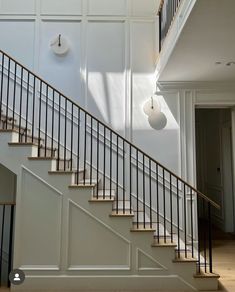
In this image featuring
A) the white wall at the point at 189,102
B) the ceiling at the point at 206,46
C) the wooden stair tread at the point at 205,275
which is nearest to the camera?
the ceiling at the point at 206,46

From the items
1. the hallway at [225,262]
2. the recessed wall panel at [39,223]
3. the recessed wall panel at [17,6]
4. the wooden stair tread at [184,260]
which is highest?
the recessed wall panel at [17,6]

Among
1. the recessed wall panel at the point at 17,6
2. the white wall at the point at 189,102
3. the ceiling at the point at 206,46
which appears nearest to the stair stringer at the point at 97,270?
the white wall at the point at 189,102

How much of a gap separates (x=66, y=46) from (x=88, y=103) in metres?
1.13

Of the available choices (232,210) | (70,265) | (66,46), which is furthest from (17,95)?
(232,210)

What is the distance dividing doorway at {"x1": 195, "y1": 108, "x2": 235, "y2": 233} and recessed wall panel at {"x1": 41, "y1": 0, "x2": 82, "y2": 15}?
3.67m

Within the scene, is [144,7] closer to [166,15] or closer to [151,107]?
[166,15]

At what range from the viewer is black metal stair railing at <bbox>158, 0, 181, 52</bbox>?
4.17 m

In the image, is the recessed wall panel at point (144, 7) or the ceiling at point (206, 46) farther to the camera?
the recessed wall panel at point (144, 7)

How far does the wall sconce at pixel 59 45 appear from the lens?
17.3 feet

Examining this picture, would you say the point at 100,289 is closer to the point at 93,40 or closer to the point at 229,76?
the point at 229,76

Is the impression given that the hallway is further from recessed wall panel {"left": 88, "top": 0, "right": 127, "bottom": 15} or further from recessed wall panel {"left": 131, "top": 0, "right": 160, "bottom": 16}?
recessed wall panel {"left": 88, "top": 0, "right": 127, "bottom": 15}

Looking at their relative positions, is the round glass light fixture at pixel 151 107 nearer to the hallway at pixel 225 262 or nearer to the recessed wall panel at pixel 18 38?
the recessed wall panel at pixel 18 38

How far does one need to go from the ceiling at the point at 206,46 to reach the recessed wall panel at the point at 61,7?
6.90ft

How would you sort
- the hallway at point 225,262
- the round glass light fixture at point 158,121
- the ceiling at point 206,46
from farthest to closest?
the round glass light fixture at point 158,121 → the hallway at point 225,262 → the ceiling at point 206,46
